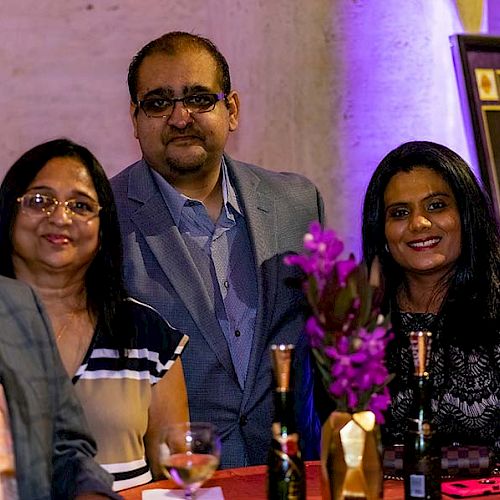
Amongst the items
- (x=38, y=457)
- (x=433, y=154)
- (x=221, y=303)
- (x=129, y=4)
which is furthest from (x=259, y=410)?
(x=129, y=4)

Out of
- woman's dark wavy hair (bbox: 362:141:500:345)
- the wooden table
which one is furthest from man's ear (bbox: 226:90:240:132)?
the wooden table

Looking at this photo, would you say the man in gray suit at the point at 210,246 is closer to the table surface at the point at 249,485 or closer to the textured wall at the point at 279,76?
the table surface at the point at 249,485

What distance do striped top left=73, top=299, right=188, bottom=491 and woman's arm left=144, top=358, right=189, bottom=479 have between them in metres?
0.03

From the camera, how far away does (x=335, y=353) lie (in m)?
2.01

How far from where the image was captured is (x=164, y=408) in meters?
2.83

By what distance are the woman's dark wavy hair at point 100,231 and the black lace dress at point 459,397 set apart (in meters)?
0.80

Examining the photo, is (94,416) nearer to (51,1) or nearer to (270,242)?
(270,242)

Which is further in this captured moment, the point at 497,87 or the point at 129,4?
the point at 497,87

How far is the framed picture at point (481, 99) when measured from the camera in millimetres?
4766

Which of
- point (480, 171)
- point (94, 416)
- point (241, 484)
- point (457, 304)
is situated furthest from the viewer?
point (480, 171)

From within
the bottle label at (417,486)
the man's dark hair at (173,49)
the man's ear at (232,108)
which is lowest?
the bottle label at (417,486)

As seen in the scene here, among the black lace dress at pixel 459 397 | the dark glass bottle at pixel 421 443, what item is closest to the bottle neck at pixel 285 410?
the dark glass bottle at pixel 421 443

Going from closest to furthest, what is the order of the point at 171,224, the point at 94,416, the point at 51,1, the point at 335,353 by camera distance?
the point at 335,353 → the point at 94,416 → the point at 171,224 → the point at 51,1

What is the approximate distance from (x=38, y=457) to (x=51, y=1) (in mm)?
2316
